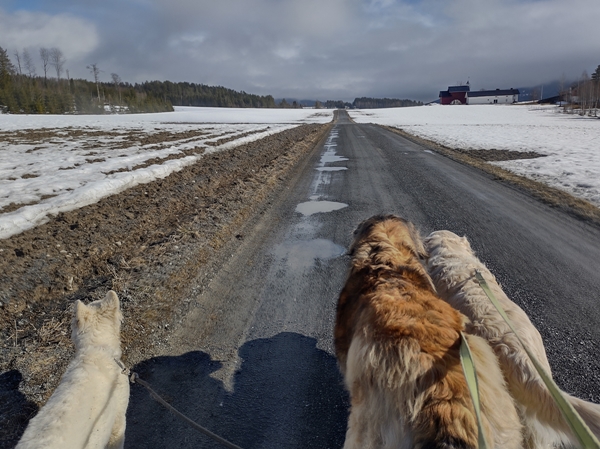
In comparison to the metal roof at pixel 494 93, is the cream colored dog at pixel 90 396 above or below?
below

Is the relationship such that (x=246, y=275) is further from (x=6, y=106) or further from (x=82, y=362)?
(x=6, y=106)

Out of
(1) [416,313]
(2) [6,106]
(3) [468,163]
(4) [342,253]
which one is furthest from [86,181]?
(2) [6,106]

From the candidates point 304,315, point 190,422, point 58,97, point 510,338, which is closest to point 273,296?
point 304,315

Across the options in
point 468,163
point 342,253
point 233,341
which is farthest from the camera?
point 468,163

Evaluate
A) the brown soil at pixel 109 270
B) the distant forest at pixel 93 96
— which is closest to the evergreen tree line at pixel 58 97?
the distant forest at pixel 93 96

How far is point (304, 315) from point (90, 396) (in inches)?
86.2

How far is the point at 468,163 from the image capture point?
13430 mm

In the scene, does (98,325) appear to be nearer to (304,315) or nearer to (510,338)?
(304,315)

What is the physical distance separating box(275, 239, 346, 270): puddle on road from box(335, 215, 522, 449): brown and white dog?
322cm

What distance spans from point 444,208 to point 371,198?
68.2 inches

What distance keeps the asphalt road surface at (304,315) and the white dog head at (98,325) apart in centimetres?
38

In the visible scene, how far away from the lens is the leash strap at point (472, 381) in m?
1.24

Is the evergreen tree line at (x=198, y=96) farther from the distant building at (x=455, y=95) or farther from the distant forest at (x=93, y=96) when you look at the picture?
the distant building at (x=455, y=95)

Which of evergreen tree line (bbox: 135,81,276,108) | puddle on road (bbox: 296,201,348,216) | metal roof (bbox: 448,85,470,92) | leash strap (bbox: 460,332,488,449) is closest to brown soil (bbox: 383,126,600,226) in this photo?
puddle on road (bbox: 296,201,348,216)
